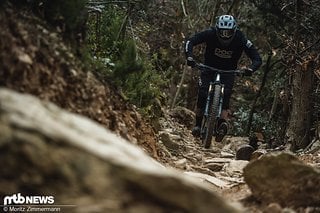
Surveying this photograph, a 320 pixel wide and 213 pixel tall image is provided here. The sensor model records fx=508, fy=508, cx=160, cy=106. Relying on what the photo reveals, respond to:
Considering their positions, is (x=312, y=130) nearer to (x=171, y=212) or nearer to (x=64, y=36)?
(x=64, y=36)

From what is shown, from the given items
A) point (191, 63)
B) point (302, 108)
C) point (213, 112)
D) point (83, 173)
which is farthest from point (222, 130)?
point (83, 173)

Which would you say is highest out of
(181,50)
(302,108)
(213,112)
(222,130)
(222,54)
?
(181,50)

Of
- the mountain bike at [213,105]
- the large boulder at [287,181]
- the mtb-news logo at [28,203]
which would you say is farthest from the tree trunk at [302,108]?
the mtb-news logo at [28,203]

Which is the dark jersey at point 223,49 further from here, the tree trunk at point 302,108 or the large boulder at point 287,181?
the large boulder at point 287,181

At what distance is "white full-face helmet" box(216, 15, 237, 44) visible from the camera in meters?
7.34

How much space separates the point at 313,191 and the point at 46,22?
2679mm

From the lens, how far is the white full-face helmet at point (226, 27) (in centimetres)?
734

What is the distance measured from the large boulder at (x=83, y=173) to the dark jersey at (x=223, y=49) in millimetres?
5406

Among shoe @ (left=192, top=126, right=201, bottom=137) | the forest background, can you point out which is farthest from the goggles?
shoe @ (left=192, top=126, right=201, bottom=137)

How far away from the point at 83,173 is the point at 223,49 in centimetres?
563

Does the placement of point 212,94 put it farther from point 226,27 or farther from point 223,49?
point 226,27

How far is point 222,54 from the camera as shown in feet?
25.3

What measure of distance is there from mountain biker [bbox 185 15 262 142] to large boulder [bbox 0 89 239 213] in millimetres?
5043

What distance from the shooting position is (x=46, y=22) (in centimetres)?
455
